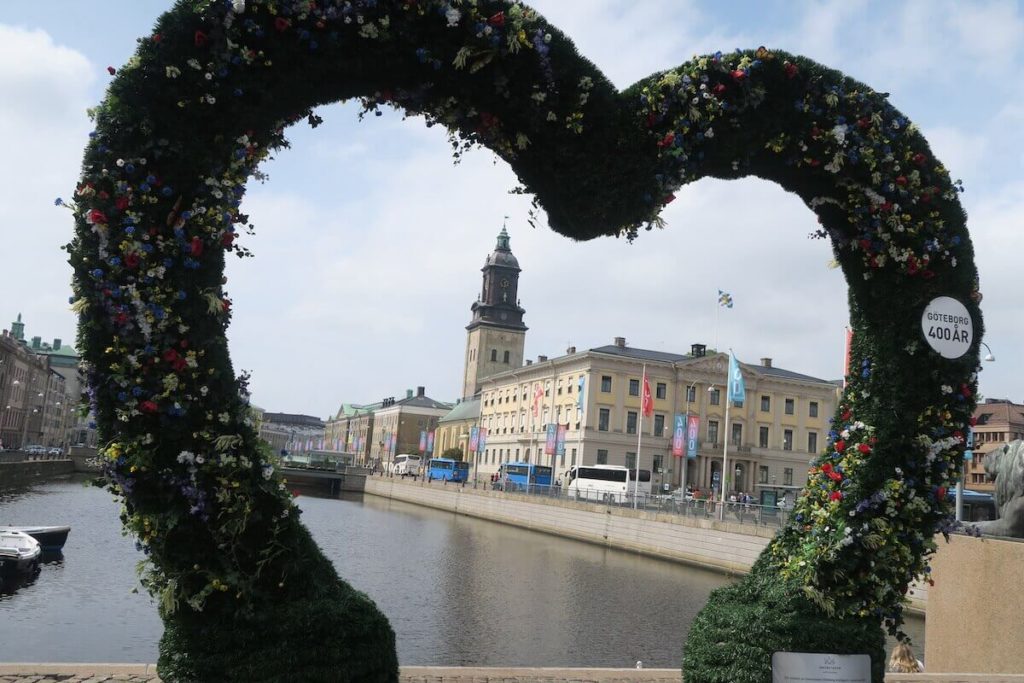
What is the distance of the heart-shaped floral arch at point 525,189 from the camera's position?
4953 mm

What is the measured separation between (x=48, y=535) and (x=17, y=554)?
4.32m

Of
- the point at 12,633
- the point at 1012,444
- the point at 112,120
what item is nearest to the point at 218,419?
the point at 112,120

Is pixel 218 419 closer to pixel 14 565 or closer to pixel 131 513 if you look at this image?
pixel 131 513

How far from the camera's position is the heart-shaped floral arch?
16.3 ft

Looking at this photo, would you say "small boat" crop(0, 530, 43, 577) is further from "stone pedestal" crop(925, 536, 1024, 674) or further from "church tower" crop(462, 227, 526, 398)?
"church tower" crop(462, 227, 526, 398)

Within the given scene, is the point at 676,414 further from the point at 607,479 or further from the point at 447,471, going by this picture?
the point at 607,479

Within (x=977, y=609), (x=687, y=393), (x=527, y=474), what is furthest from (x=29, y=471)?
(x=977, y=609)

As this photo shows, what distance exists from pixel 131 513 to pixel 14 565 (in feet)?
59.6

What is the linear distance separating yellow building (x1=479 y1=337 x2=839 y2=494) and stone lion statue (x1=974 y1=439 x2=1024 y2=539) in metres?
61.6

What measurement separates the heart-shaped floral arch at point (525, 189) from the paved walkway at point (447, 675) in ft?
7.07

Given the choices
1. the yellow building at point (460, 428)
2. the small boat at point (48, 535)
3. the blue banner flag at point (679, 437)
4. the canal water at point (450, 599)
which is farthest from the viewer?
the yellow building at point (460, 428)

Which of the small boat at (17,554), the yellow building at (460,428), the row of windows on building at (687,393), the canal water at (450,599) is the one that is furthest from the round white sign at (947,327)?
the yellow building at (460,428)

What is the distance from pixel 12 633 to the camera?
16641mm

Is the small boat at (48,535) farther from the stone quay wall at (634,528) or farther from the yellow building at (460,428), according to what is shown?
the yellow building at (460,428)
